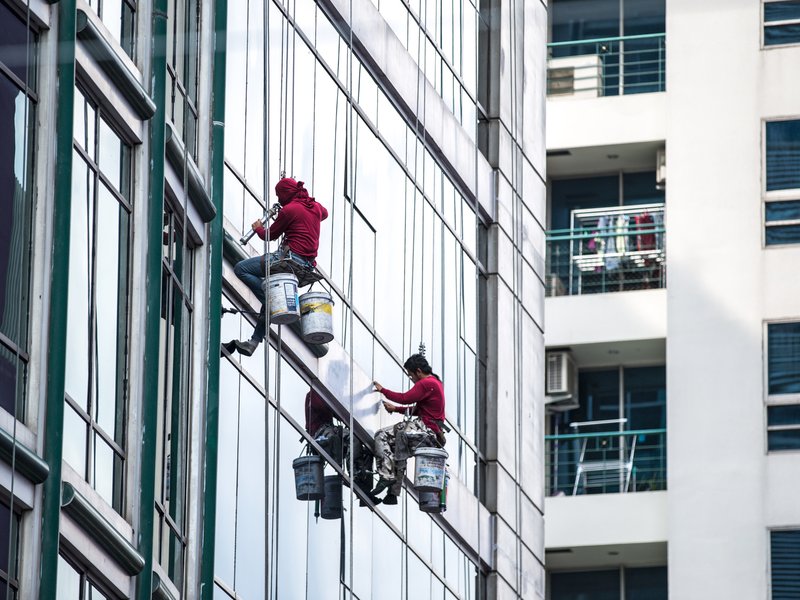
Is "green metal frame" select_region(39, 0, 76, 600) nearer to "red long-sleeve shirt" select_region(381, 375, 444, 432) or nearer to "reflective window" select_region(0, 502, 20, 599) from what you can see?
"reflective window" select_region(0, 502, 20, 599)

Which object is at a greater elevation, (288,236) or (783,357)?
(783,357)

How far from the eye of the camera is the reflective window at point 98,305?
1569cm

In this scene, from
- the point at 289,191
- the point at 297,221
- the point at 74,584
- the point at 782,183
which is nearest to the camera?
the point at 74,584

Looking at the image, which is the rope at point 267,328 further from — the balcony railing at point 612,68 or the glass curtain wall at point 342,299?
the balcony railing at point 612,68

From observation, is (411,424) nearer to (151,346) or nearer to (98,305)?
(151,346)

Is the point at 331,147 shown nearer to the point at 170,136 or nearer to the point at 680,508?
the point at 170,136

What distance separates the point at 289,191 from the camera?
20.3 m

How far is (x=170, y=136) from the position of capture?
18094 mm

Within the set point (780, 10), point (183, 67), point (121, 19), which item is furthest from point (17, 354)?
point (780, 10)

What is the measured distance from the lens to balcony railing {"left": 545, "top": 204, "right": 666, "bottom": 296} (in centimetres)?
4009

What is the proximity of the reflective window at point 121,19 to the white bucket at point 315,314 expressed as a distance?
3835 millimetres

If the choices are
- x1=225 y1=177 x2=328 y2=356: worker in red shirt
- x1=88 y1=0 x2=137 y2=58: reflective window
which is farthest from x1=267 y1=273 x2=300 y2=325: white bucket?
x1=88 y1=0 x2=137 y2=58: reflective window

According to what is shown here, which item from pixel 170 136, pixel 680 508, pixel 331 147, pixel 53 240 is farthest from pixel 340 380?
pixel 680 508

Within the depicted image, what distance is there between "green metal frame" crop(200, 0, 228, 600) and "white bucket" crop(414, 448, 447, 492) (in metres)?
4.55
